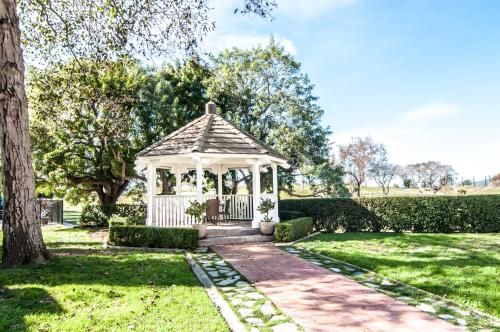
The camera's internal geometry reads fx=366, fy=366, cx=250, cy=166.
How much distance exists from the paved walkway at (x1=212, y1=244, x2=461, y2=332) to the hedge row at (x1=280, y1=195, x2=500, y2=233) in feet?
27.4

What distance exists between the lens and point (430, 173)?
67.9 meters

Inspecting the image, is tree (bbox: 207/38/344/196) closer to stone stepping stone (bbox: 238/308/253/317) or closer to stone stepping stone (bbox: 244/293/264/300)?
stone stepping stone (bbox: 244/293/264/300)

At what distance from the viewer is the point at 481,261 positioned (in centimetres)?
870

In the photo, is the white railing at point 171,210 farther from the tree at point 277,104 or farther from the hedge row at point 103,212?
the tree at point 277,104

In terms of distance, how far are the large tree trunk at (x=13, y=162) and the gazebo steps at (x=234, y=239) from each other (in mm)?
5098

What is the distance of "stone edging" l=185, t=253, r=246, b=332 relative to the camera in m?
4.72

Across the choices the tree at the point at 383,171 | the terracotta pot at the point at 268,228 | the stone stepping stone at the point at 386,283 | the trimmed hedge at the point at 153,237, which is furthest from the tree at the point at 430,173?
the stone stepping stone at the point at 386,283

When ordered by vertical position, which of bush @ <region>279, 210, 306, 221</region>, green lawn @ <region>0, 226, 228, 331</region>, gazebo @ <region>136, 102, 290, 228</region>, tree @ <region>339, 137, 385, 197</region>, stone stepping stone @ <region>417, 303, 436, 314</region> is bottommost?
stone stepping stone @ <region>417, 303, 436, 314</region>

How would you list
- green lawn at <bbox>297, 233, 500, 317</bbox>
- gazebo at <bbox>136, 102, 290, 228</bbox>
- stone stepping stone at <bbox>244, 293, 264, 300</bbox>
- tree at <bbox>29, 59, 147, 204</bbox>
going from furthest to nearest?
tree at <bbox>29, 59, 147, 204</bbox> → gazebo at <bbox>136, 102, 290, 228</bbox> → green lawn at <bbox>297, 233, 500, 317</bbox> → stone stepping stone at <bbox>244, 293, 264, 300</bbox>

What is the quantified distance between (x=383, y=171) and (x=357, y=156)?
314 inches

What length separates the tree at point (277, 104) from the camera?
21.4m

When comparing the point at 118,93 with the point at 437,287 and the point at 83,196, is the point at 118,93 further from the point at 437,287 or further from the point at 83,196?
the point at 437,287

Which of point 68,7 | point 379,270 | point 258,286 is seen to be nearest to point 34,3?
point 68,7

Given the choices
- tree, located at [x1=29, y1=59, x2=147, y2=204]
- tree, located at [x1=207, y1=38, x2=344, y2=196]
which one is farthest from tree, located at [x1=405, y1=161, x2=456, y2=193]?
tree, located at [x1=29, y1=59, x2=147, y2=204]
